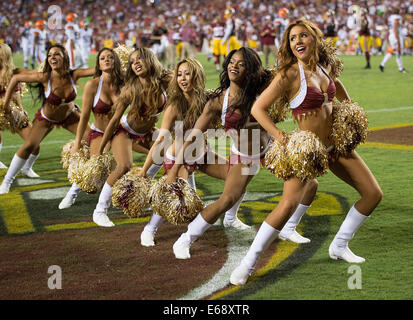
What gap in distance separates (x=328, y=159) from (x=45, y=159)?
16.7 feet

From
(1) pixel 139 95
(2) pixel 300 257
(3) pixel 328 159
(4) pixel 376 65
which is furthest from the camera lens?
(4) pixel 376 65

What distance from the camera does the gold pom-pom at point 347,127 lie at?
385 centimetres

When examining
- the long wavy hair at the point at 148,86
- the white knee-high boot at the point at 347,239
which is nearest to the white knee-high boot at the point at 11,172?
the long wavy hair at the point at 148,86

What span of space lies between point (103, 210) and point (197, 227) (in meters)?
1.29

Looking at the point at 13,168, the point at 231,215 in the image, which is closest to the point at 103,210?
the point at 231,215

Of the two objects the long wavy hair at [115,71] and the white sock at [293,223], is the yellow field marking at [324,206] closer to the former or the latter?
the white sock at [293,223]

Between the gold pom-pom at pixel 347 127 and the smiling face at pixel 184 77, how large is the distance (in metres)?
1.01

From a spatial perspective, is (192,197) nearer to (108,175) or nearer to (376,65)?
(108,175)

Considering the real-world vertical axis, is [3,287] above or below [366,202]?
below

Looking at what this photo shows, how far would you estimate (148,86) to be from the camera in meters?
5.07

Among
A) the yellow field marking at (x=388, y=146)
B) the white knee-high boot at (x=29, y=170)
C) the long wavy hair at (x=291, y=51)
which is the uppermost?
the long wavy hair at (x=291, y=51)

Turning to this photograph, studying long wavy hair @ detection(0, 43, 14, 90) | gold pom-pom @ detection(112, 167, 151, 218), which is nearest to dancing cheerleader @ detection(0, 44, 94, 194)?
long wavy hair @ detection(0, 43, 14, 90)
